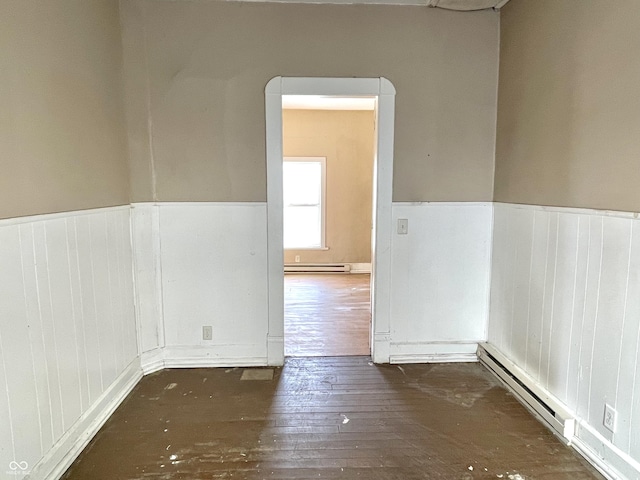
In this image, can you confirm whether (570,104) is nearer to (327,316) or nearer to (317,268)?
(327,316)

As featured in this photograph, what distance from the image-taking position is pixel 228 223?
2.84 metres

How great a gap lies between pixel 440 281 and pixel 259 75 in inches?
81.7

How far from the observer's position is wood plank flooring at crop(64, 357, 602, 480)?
6.01ft

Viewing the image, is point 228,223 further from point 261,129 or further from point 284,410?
point 284,410

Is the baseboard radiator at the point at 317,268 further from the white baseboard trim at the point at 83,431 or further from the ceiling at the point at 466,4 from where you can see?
the ceiling at the point at 466,4

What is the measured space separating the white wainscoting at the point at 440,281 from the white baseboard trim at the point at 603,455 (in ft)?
3.61

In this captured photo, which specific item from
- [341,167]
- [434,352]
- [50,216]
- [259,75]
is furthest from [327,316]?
[341,167]

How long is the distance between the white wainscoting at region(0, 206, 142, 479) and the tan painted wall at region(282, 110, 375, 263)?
14.5ft

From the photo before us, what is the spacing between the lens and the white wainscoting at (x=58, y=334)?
1.52 m

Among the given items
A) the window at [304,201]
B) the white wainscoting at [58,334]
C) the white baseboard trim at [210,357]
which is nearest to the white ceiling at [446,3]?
the white wainscoting at [58,334]

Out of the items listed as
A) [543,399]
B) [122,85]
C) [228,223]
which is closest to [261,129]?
[228,223]

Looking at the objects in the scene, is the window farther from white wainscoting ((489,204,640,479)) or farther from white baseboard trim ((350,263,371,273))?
white wainscoting ((489,204,640,479))

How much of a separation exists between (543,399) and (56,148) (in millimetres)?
2948

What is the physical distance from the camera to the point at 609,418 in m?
1.80
